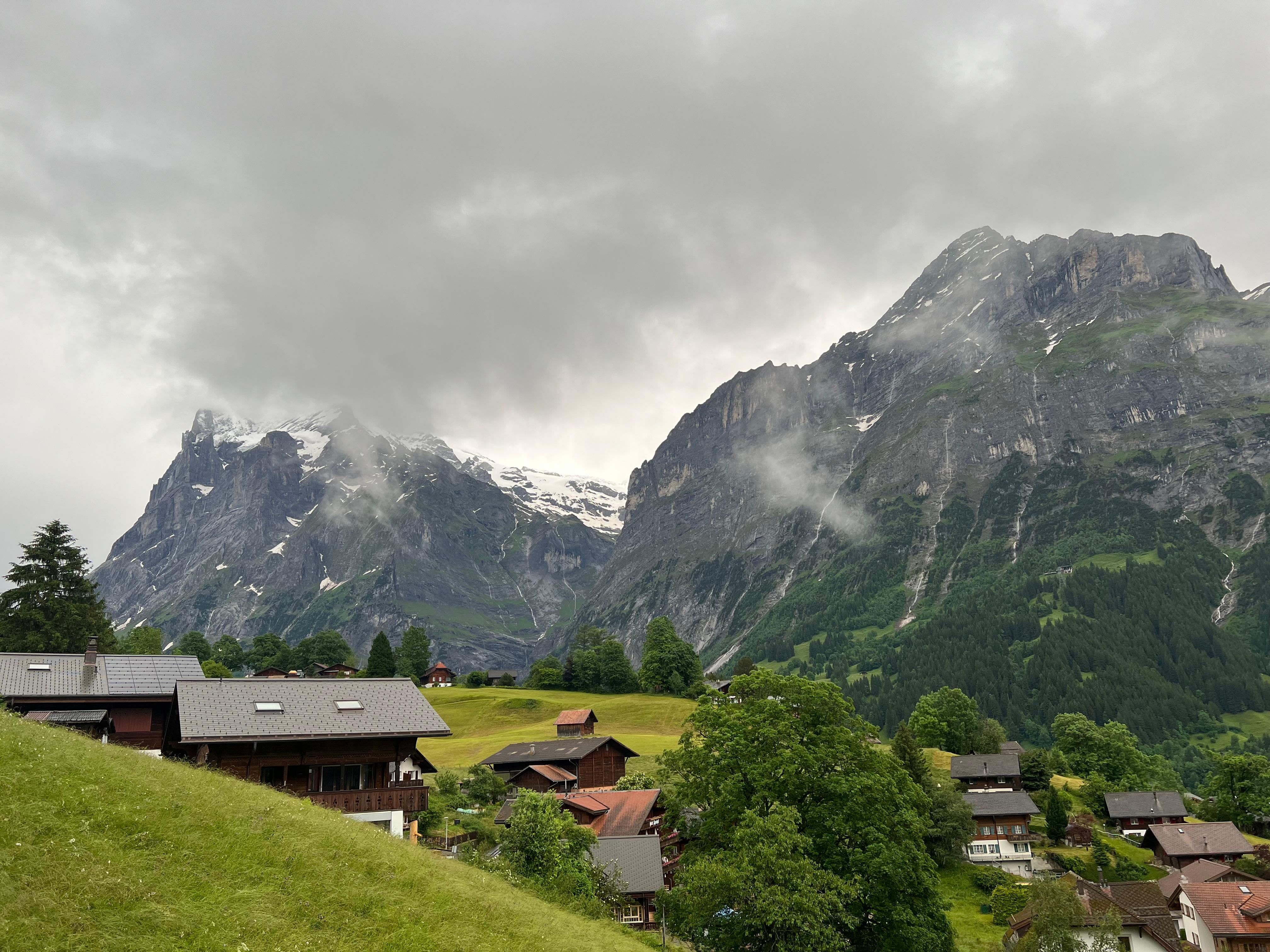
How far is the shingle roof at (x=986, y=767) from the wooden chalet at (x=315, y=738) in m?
78.2

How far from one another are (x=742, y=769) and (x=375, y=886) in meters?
20.9

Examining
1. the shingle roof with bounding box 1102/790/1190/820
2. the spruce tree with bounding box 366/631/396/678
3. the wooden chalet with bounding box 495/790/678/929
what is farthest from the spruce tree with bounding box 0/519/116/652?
the shingle roof with bounding box 1102/790/1190/820

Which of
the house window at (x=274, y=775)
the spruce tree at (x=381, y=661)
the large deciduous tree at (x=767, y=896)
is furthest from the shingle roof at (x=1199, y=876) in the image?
the spruce tree at (x=381, y=661)

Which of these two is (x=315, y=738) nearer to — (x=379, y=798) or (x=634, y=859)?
(x=379, y=798)

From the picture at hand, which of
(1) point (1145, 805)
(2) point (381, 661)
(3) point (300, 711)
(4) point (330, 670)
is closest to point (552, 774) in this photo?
(3) point (300, 711)

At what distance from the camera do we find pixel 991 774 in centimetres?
9825

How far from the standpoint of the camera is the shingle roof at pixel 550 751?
282 feet

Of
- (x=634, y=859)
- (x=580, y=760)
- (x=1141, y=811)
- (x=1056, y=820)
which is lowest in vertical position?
(x=1141, y=811)

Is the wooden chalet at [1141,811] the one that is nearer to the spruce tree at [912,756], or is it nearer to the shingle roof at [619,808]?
the spruce tree at [912,756]

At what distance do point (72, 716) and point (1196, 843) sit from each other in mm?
98058

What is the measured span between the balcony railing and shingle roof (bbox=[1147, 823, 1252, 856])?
259 feet

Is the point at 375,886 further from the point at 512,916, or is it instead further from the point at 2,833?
the point at 2,833

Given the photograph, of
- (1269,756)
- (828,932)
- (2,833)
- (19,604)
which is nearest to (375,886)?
(2,833)

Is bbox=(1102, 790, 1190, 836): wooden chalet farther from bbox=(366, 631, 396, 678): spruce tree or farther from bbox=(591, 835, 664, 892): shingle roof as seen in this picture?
bbox=(366, 631, 396, 678): spruce tree
